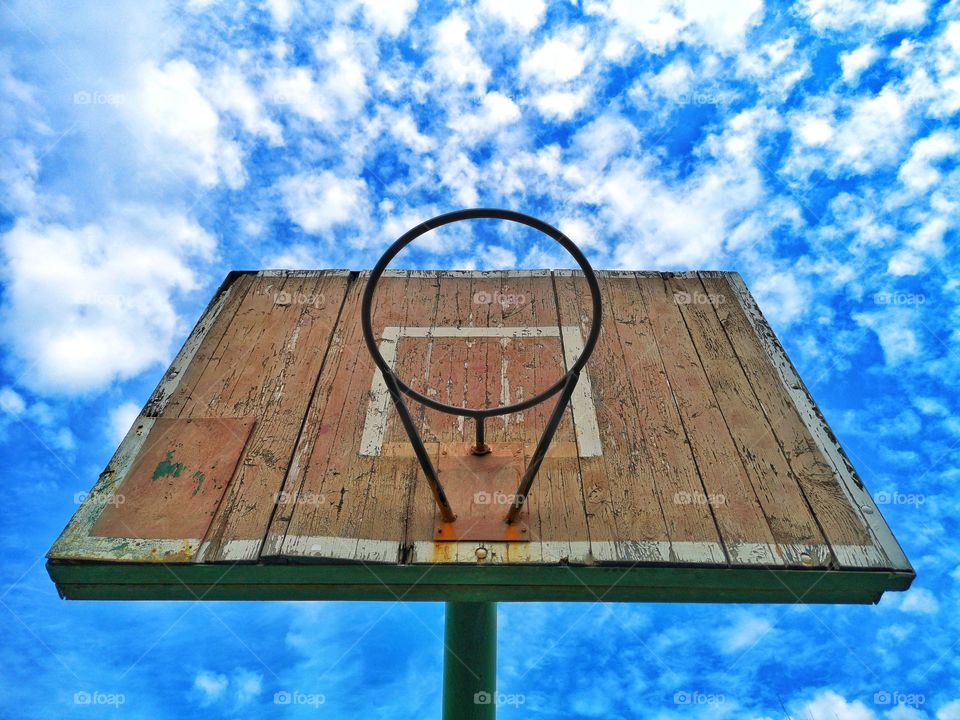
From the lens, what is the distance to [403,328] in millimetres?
2996

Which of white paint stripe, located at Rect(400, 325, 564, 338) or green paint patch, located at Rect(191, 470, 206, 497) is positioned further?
white paint stripe, located at Rect(400, 325, 564, 338)

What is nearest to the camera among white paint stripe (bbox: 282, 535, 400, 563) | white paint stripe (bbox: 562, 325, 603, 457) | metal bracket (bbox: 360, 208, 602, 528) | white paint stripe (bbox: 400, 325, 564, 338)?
metal bracket (bbox: 360, 208, 602, 528)

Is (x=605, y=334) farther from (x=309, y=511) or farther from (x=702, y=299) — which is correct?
(x=309, y=511)

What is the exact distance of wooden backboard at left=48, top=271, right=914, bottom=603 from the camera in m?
2.04

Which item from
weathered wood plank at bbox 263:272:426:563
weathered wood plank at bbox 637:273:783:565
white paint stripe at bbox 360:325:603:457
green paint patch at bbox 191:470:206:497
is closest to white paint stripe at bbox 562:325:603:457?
white paint stripe at bbox 360:325:603:457

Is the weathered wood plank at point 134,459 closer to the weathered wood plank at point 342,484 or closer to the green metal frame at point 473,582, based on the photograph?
the green metal frame at point 473,582

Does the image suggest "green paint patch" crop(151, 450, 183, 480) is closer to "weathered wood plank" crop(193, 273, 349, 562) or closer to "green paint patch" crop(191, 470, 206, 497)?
"green paint patch" crop(191, 470, 206, 497)

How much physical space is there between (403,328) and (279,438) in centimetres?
75

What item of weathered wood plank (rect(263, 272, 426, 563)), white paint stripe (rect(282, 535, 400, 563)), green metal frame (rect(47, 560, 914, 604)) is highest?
weathered wood plank (rect(263, 272, 426, 563))

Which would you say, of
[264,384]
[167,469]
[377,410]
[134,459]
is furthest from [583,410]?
[134,459]

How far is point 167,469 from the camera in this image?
7.77 feet

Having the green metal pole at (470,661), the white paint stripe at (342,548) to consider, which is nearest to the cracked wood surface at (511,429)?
the white paint stripe at (342,548)

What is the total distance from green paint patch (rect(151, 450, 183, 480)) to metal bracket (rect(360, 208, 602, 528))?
0.82 meters

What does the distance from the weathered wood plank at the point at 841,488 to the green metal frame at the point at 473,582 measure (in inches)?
2.3
